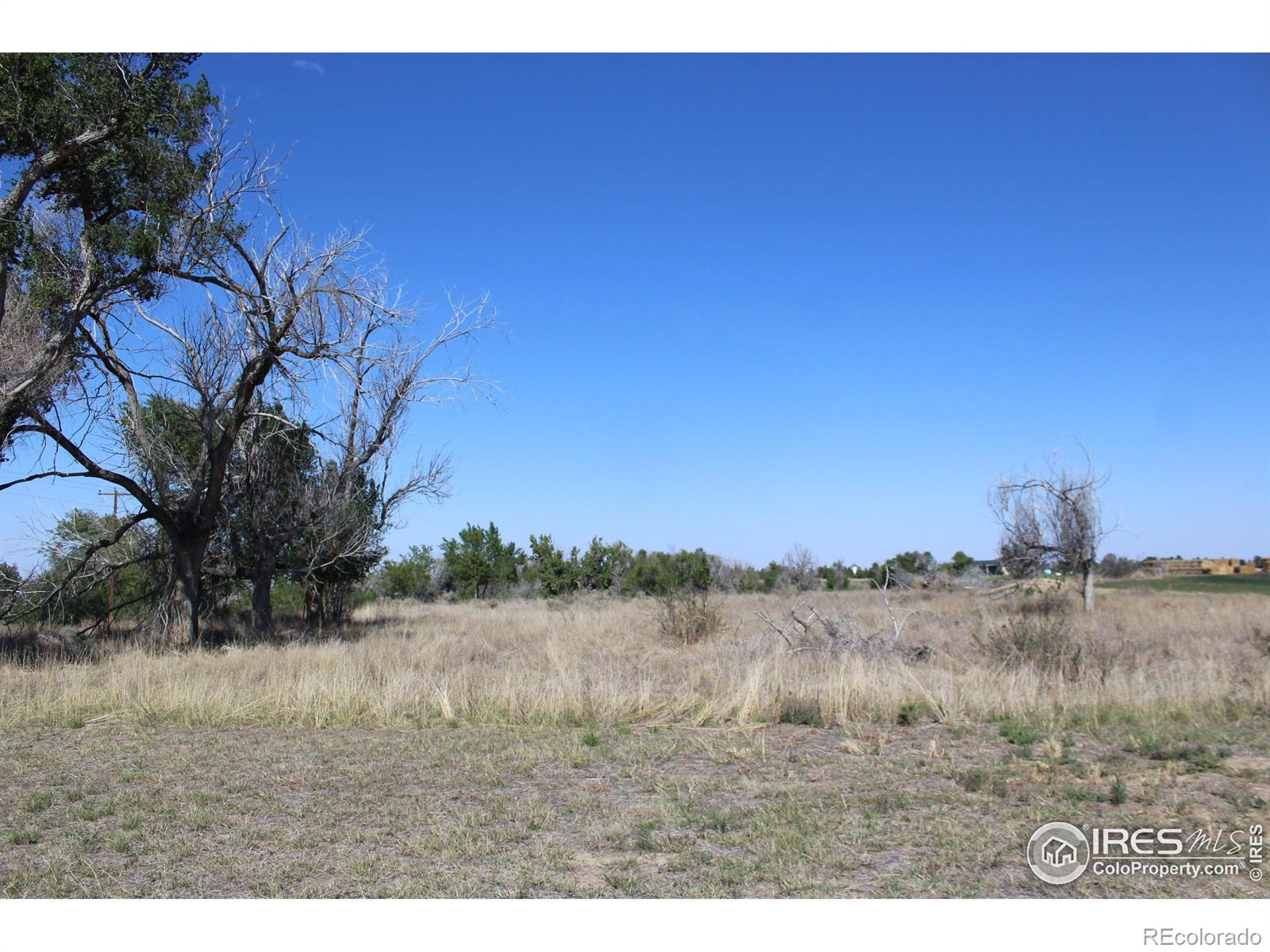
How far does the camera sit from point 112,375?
1616cm

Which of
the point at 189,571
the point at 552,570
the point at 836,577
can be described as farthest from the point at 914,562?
the point at 189,571

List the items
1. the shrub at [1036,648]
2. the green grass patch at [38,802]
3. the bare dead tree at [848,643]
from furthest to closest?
the bare dead tree at [848,643], the shrub at [1036,648], the green grass patch at [38,802]

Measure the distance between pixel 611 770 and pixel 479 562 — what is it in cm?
3191

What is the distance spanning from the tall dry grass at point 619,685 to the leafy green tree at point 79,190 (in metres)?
5.03

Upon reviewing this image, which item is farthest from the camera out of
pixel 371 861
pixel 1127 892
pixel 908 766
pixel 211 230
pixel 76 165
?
pixel 211 230

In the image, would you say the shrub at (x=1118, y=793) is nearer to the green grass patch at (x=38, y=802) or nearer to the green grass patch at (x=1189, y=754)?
the green grass patch at (x=1189, y=754)

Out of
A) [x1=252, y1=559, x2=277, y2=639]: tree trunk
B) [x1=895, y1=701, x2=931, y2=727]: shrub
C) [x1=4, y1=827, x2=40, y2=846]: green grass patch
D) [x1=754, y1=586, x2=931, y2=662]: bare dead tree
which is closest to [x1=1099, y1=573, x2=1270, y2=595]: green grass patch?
[x1=754, y1=586, x2=931, y2=662]: bare dead tree

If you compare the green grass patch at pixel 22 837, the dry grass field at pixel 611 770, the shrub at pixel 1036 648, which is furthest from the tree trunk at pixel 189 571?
the shrub at pixel 1036 648

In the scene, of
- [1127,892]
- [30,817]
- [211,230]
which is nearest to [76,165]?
[211,230]

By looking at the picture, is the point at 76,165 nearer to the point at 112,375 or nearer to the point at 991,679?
the point at 112,375

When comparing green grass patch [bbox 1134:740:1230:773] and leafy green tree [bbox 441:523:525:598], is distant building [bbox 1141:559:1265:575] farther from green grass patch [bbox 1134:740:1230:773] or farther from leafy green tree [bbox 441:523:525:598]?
green grass patch [bbox 1134:740:1230:773]

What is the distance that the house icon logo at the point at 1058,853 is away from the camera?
4871 millimetres

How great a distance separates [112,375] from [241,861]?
13970 millimetres

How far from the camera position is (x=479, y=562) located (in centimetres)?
3853
